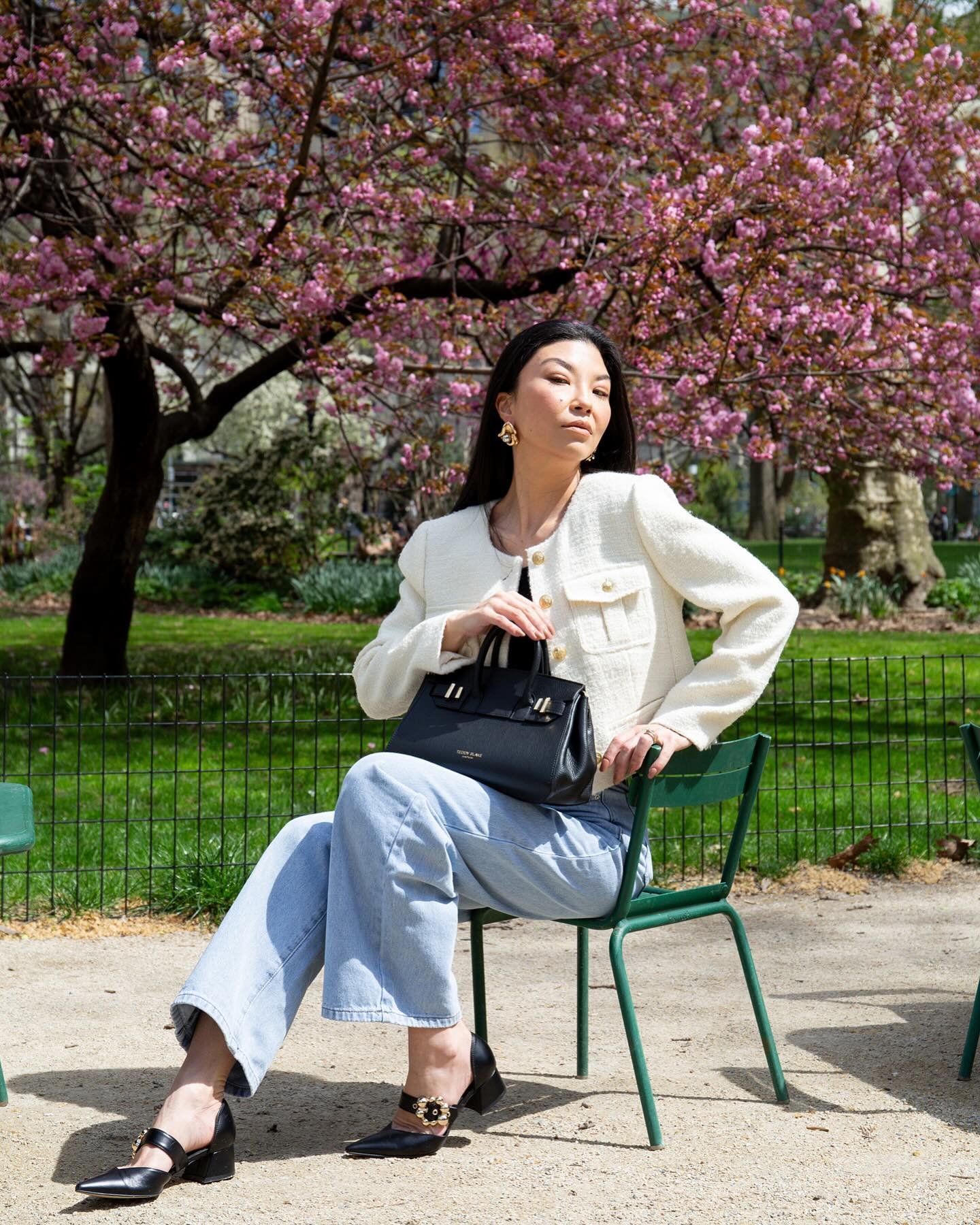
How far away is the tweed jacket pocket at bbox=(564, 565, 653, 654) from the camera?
3295 mm

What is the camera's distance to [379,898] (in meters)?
2.99

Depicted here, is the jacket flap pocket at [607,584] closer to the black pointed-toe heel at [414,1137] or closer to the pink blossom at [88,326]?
the black pointed-toe heel at [414,1137]

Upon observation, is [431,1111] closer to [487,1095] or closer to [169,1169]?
[487,1095]

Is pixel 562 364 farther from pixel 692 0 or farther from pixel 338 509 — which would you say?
pixel 338 509

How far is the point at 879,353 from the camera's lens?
9.18m

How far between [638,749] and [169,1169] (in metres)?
1.22

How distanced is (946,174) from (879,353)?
136 centimetres

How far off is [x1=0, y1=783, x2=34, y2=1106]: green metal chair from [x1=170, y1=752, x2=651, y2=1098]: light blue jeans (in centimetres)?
64

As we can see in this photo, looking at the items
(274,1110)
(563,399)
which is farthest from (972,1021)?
(563,399)

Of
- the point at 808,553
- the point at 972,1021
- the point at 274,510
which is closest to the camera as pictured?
the point at 972,1021

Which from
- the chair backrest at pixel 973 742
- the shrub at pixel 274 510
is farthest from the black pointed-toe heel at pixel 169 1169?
the shrub at pixel 274 510

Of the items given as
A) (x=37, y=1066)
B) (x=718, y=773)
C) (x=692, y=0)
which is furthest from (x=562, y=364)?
(x=692, y=0)

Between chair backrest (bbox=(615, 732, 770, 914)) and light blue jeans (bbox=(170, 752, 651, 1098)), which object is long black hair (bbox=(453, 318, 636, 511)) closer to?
chair backrest (bbox=(615, 732, 770, 914))

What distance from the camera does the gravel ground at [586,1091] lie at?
2857 millimetres
